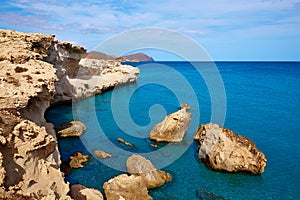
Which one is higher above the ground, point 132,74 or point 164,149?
point 132,74

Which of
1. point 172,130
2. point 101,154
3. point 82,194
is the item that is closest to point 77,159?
point 101,154

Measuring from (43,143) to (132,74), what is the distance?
5465 centimetres

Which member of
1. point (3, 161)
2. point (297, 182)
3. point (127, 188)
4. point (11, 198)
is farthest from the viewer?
point (297, 182)

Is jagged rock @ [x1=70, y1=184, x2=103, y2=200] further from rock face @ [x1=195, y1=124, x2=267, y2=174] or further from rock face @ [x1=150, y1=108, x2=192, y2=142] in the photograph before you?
rock face @ [x1=150, y1=108, x2=192, y2=142]

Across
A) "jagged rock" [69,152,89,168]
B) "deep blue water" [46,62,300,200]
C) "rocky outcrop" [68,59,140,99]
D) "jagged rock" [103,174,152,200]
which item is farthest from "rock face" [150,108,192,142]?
"rocky outcrop" [68,59,140,99]

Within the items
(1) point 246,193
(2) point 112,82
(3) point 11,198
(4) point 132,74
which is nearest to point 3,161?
(3) point 11,198

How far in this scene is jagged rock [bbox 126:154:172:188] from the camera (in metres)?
14.6

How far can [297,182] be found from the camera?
15.9 metres

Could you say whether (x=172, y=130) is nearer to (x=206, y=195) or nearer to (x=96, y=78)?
(x=206, y=195)

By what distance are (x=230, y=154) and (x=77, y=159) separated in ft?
33.5

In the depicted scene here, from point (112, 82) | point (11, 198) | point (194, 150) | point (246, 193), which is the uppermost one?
point (112, 82)

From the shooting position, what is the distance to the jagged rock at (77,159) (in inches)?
659

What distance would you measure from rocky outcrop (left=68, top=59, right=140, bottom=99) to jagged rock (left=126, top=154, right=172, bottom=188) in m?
22.9

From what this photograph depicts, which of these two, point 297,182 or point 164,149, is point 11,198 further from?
point 297,182
